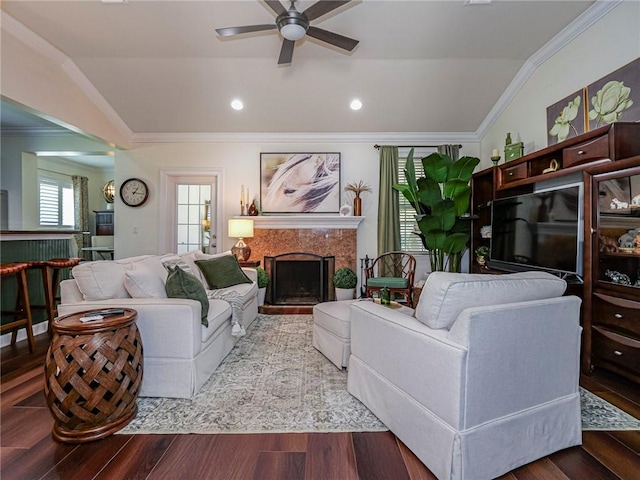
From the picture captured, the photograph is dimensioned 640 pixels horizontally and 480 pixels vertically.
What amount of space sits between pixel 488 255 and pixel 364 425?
10.8 ft

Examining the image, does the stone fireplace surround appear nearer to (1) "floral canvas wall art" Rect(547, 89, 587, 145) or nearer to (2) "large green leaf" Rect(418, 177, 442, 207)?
(2) "large green leaf" Rect(418, 177, 442, 207)

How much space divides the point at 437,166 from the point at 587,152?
1483 mm

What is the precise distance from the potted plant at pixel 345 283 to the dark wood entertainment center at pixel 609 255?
2864mm

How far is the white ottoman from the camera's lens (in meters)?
2.53

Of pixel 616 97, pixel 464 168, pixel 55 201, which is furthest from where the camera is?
pixel 55 201

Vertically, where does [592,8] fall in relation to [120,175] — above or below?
above

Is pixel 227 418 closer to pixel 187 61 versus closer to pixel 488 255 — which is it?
pixel 488 255

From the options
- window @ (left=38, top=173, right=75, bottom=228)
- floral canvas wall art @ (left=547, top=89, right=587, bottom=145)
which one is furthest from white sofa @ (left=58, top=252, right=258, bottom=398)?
window @ (left=38, top=173, right=75, bottom=228)

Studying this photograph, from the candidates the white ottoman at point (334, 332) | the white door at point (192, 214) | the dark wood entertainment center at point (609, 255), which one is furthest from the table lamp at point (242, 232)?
the dark wood entertainment center at point (609, 255)

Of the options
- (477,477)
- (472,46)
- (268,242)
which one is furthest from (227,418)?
(472,46)

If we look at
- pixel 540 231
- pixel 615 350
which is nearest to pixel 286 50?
pixel 540 231

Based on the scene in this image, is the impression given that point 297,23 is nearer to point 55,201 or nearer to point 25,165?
point 25,165

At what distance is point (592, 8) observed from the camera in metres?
2.99

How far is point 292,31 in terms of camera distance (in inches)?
107
